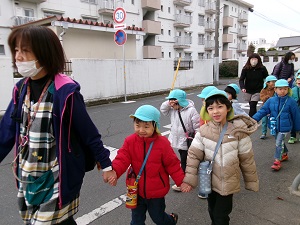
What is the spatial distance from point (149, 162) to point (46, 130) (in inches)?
36.3

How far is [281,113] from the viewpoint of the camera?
388 centimetres

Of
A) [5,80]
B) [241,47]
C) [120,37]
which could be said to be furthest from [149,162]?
[241,47]

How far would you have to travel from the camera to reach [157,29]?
86.7 feet

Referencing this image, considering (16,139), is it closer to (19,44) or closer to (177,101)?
(19,44)

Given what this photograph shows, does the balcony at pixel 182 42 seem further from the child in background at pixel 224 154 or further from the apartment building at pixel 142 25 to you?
the child in background at pixel 224 154

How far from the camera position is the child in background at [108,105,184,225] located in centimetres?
216

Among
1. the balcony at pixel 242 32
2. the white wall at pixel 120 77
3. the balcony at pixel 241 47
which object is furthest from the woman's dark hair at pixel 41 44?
the balcony at pixel 242 32

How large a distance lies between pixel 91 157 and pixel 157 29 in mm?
26269

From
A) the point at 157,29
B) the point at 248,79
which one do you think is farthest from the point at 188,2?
the point at 248,79

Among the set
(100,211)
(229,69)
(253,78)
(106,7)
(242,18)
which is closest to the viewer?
(100,211)

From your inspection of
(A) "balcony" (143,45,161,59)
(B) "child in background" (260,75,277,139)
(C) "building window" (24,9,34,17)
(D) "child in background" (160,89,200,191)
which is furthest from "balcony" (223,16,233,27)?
(D) "child in background" (160,89,200,191)

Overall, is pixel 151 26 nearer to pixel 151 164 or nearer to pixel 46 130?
pixel 151 164

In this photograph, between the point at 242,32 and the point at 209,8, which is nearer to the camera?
the point at 209,8

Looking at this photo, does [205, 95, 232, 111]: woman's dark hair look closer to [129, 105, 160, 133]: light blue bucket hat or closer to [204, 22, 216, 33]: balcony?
[129, 105, 160, 133]: light blue bucket hat
